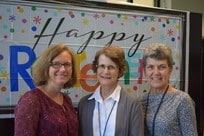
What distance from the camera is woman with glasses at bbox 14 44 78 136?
1.31 metres

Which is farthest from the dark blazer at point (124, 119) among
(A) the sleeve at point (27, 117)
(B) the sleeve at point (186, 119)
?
(A) the sleeve at point (27, 117)

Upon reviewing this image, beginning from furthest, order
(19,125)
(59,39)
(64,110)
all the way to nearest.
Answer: (59,39) → (64,110) → (19,125)

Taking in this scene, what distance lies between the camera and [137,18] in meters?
2.16

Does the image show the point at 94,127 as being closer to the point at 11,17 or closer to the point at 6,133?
the point at 6,133

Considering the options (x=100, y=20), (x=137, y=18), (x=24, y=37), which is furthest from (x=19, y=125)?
(x=137, y=18)

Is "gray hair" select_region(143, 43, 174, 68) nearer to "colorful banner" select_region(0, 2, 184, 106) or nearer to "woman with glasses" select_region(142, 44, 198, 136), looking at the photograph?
"woman with glasses" select_region(142, 44, 198, 136)

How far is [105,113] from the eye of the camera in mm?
1558

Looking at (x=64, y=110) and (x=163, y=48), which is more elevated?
(x=163, y=48)

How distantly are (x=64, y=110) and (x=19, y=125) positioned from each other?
0.27 meters

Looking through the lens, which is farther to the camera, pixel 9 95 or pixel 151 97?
pixel 9 95

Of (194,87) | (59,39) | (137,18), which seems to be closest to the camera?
(59,39)

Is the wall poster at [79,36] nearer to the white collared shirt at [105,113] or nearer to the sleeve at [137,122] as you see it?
the white collared shirt at [105,113]

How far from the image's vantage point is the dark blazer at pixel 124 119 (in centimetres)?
150

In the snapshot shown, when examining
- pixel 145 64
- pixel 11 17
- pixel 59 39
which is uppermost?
pixel 11 17
